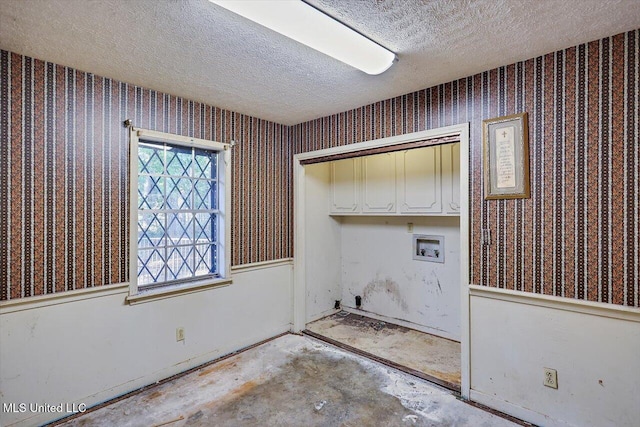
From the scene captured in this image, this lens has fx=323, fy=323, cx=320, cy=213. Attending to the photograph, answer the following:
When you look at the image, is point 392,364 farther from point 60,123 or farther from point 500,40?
point 60,123

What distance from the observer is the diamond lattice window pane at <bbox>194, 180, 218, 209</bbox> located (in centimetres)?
304

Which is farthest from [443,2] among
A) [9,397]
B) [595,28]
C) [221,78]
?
[9,397]

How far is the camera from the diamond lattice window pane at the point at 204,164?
3.04 meters

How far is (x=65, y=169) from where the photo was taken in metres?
2.22

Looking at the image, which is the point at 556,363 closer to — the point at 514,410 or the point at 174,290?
the point at 514,410

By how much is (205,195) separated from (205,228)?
1.04 feet

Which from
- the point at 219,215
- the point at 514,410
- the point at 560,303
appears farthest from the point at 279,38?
the point at 514,410

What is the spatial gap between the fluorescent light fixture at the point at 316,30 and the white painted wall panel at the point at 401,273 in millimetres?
2099

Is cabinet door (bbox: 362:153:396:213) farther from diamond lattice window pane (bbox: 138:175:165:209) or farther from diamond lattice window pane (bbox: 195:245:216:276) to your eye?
diamond lattice window pane (bbox: 138:175:165:209)

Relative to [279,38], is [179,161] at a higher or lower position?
lower

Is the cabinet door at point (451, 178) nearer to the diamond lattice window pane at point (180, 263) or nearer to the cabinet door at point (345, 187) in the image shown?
the cabinet door at point (345, 187)

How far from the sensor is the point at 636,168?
5.84 feet

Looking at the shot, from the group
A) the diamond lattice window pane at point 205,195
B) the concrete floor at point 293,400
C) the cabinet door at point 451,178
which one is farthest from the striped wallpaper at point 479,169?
the concrete floor at point 293,400

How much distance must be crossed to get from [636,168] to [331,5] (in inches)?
73.3
